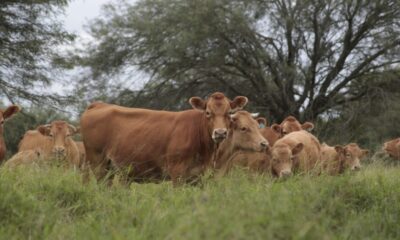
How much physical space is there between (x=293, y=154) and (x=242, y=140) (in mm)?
951

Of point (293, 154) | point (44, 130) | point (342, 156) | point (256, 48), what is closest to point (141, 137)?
point (293, 154)

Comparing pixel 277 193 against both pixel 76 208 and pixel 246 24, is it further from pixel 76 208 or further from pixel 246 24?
pixel 246 24

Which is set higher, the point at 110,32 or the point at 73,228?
the point at 110,32

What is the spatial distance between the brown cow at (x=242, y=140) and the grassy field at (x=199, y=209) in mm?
2408

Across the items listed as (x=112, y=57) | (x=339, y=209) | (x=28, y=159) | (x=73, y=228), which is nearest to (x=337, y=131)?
(x=112, y=57)

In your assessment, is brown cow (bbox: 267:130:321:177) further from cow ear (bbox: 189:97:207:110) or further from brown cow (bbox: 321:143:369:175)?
cow ear (bbox: 189:97:207:110)

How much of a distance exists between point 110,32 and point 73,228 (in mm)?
20040

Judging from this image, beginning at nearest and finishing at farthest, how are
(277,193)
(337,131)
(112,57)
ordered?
1. (277,193)
2. (337,131)
3. (112,57)

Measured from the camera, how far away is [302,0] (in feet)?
74.2

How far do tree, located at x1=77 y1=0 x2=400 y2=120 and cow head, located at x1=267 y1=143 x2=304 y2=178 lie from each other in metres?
12.3

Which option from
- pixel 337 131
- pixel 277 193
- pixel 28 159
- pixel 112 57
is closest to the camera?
pixel 277 193

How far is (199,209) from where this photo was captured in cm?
440

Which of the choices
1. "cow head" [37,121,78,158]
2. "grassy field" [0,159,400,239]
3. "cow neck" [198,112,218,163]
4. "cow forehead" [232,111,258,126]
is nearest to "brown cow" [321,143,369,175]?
"cow forehead" [232,111,258,126]

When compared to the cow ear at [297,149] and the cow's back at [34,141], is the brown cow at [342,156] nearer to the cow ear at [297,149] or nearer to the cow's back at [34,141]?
the cow ear at [297,149]
